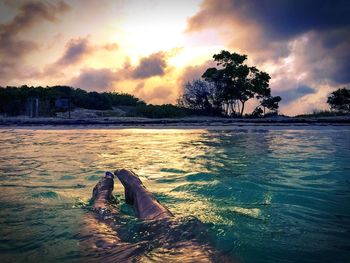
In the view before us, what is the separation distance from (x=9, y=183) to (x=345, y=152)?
720cm

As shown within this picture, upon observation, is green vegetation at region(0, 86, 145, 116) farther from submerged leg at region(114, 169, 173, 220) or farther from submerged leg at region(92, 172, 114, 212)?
submerged leg at region(114, 169, 173, 220)

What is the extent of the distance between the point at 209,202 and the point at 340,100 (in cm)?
2736

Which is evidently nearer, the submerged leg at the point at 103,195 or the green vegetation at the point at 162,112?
the submerged leg at the point at 103,195

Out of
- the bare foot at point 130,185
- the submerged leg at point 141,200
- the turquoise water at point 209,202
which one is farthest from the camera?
the bare foot at point 130,185

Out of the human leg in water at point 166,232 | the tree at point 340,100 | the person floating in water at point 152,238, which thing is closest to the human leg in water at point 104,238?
the person floating in water at point 152,238

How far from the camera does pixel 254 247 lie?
234 cm

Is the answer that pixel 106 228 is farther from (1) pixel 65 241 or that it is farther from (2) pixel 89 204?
(2) pixel 89 204

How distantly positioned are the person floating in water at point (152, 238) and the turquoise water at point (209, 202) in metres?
0.07

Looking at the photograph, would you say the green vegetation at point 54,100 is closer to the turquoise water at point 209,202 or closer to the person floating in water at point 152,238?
the turquoise water at point 209,202

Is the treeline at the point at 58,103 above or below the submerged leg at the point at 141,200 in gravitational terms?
above

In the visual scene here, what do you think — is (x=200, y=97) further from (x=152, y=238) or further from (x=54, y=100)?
(x=152, y=238)

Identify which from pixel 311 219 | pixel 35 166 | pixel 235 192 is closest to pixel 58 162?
pixel 35 166

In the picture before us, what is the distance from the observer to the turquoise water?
90.7 inches

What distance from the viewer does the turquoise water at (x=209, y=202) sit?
2303mm
